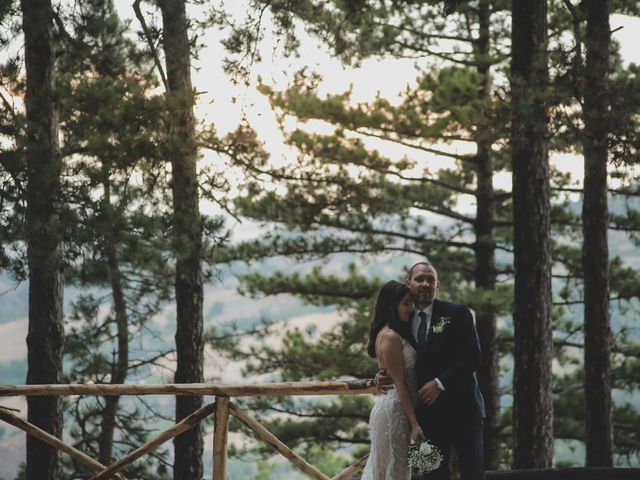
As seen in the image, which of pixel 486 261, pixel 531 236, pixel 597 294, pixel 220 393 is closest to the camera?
pixel 220 393

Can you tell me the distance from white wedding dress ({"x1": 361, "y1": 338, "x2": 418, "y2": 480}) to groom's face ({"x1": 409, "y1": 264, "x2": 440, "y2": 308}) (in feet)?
0.68

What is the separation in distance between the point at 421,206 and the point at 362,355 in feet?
8.63

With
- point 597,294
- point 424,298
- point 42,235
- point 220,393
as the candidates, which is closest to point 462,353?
point 424,298

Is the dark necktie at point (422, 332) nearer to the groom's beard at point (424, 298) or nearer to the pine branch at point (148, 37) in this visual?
the groom's beard at point (424, 298)

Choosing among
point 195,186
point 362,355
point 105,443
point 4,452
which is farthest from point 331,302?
point 4,452

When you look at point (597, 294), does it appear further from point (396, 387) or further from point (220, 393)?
point (396, 387)

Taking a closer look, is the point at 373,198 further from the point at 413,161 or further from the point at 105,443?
the point at 105,443

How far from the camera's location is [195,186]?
836cm

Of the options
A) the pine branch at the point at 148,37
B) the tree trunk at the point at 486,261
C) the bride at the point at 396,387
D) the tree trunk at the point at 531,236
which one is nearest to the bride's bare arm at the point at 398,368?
the bride at the point at 396,387

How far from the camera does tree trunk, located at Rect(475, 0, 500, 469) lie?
43.9 feet

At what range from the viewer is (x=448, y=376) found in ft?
13.3

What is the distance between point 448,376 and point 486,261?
10.0m

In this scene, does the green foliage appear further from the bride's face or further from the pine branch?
the bride's face

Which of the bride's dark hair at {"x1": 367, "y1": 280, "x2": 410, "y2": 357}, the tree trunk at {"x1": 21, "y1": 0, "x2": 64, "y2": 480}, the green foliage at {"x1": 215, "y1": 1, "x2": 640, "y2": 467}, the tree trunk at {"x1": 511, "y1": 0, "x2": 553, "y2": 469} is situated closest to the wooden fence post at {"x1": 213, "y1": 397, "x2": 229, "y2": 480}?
the bride's dark hair at {"x1": 367, "y1": 280, "x2": 410, "y2": 357}
